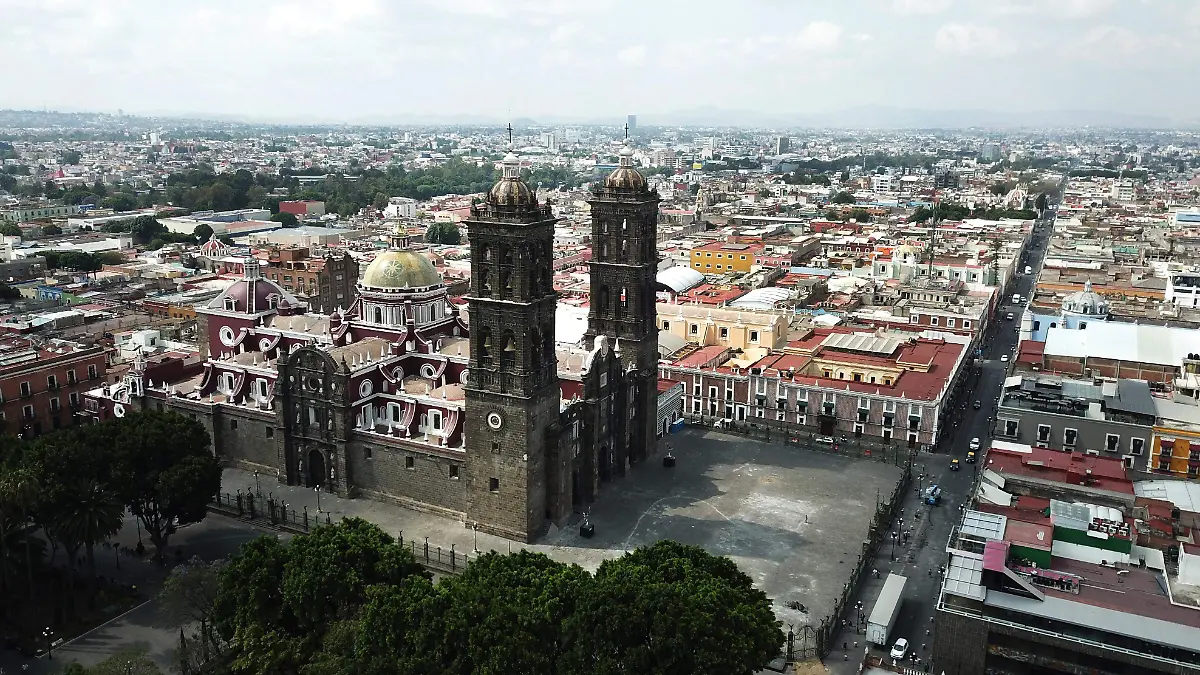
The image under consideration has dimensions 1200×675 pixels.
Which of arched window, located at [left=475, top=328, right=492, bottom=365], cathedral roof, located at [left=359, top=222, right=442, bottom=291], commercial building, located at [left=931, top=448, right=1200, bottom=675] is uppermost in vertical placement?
cathedral roof, located at [left=359, top=222, right=442, bottom=291]

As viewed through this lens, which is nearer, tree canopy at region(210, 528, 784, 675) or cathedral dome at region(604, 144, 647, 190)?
tree canopy at region(210, 528, 784, 675)

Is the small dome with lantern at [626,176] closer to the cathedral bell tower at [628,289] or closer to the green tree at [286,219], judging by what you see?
the cathedral bell tower at [628,289]

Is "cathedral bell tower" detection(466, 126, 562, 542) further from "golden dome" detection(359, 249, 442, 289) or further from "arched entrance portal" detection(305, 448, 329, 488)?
"golden dome" detection(359, 249, 442, 289)

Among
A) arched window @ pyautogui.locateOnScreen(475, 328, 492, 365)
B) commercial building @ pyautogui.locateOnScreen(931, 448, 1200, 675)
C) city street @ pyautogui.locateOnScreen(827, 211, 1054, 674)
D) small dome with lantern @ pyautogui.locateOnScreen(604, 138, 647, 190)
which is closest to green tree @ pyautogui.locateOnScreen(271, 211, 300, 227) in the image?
small dome with lantern @ pyautogui.locateOnScreen(604, 138, 647, 190)

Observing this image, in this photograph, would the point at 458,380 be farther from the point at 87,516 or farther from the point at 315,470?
the point at 87,516

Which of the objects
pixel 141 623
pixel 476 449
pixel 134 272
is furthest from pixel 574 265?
pixel 141 623

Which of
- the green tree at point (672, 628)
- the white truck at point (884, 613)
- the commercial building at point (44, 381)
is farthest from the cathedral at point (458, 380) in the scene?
the white truck at point (884, 613)
